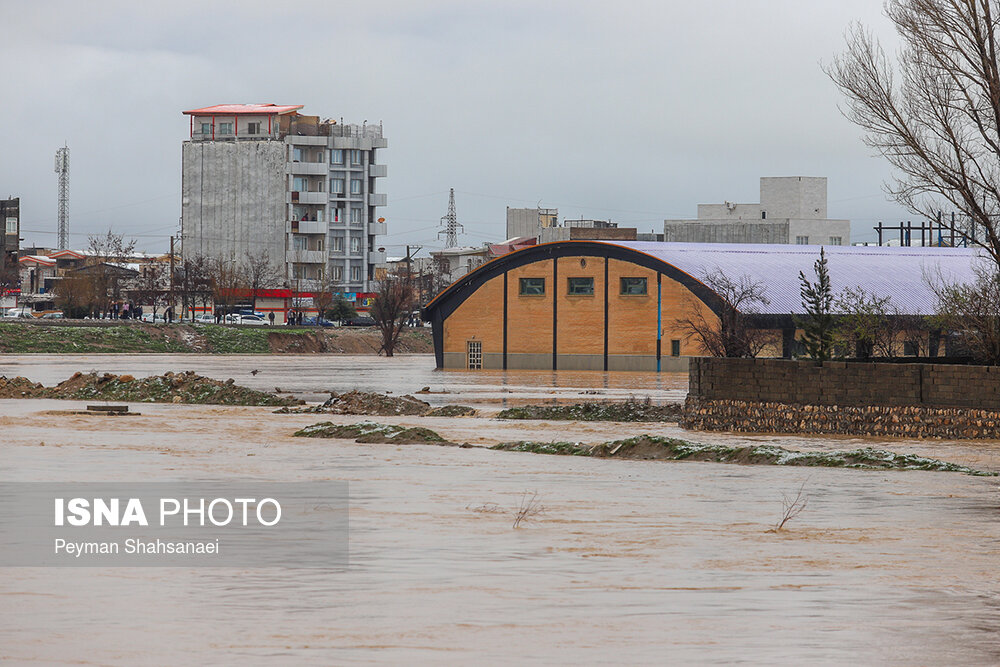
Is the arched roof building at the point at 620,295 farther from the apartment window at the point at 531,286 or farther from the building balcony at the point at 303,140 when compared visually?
the building balcony at the point at 303,140

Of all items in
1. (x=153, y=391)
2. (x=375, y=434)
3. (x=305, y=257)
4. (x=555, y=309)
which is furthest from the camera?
(x=305, y=257)

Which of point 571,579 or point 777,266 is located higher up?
point 777,266

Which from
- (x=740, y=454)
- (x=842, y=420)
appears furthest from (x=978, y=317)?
(x=740, y=454)

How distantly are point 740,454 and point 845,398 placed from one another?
5944 mm

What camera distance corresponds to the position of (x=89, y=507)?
54.6 ft

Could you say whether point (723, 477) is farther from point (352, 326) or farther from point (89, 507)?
point (352, 326)

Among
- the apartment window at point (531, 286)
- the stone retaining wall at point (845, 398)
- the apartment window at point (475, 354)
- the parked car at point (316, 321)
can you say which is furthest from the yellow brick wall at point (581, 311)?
the parked car at point (316, 321)

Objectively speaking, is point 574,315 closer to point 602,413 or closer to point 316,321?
point 602,413

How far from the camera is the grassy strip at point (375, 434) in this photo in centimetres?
2775

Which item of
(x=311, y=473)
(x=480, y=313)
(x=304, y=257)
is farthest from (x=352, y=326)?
(x=311, y=473)

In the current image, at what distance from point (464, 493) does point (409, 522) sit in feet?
10.8

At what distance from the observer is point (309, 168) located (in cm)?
13850

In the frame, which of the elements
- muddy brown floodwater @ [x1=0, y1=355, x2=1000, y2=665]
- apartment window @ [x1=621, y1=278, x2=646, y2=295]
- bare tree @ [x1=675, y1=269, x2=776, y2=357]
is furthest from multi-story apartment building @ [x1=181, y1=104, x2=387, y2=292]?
muddy brown floodwater @ [x1=0, y1=355, x2=1000, y2=665]

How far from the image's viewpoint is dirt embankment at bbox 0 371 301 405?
40469 millimetres
